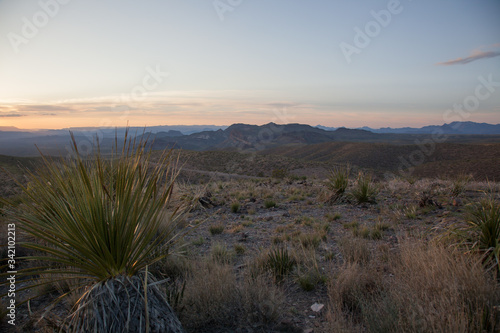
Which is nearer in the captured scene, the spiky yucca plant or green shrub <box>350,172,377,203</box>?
the spiky yucca plant

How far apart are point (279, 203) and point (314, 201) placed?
1372 mm

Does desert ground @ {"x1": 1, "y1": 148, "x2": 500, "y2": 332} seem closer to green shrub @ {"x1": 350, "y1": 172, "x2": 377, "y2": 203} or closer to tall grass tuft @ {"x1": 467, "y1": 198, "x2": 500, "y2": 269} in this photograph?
tall grass tuft @ {"x1": 467, "y1": 198, "x2": 500, "y2": 269}

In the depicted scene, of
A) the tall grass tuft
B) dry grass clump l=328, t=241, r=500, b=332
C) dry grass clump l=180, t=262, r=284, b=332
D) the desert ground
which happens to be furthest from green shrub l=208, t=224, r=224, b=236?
the tall grass tuft

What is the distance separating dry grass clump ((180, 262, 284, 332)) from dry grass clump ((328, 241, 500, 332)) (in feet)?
2.42

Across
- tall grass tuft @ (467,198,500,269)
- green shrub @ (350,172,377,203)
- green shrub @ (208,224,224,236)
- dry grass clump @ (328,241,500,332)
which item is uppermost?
tall grass tuft @ (467,198,500,269)

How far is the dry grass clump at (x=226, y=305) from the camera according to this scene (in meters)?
3.25

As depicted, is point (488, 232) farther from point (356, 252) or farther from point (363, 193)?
point (363, 193)

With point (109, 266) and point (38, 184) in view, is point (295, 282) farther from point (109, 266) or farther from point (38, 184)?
point (38, 184)

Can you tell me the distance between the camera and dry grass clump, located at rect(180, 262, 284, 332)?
10.7 feet

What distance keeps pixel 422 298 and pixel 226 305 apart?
215 cm

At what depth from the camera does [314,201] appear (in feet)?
36.8

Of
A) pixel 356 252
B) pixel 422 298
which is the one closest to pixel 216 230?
pixel 356 252

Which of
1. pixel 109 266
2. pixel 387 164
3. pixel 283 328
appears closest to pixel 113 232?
pixel 109 266

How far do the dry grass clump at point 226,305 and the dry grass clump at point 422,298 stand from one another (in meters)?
0.74
